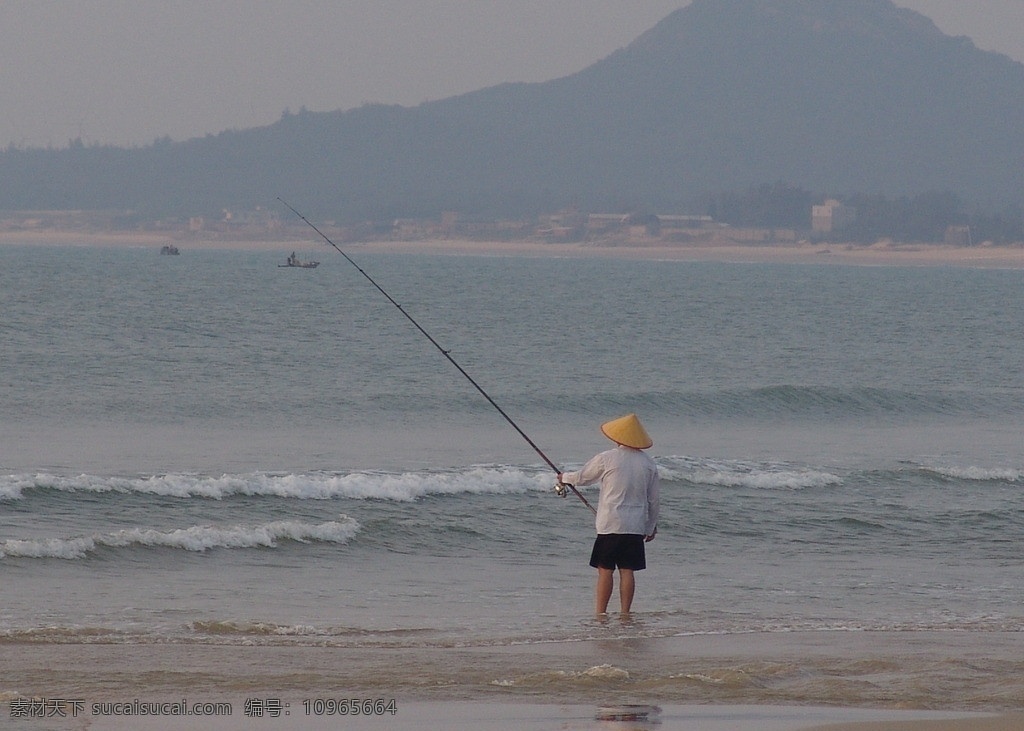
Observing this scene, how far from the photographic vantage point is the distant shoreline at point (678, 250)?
16225cm

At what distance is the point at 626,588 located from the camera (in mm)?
7887

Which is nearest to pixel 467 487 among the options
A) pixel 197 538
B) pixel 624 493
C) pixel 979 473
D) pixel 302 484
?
pixel 302 484

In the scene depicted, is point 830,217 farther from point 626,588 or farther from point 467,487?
point 626,588

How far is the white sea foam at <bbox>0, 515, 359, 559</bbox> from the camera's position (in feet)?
31.4

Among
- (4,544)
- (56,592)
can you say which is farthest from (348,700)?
(4,544)

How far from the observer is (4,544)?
374 inches

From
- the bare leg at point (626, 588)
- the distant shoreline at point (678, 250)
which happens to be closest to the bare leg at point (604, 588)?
the bare leg at point (626, 588)

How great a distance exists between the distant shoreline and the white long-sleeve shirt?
155m

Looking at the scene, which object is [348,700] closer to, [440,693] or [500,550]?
[440,693]

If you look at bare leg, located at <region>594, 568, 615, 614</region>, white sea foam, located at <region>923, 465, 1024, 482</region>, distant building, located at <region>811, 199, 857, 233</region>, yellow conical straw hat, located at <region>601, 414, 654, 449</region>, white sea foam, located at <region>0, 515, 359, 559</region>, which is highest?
distant building, located at <region>811, 199, 857, 233</region>

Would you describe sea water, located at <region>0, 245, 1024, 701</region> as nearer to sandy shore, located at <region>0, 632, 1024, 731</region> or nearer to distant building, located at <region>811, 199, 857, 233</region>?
sandy shore, located at <region>0, 632, 1024, 731</region>

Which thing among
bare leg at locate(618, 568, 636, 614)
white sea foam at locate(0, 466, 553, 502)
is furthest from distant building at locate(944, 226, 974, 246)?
bare leg at locate(618, 568, 636, 614)

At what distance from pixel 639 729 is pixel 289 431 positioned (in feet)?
45.3

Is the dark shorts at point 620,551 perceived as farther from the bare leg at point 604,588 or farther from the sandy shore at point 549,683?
the sandy shore at point 549,683
